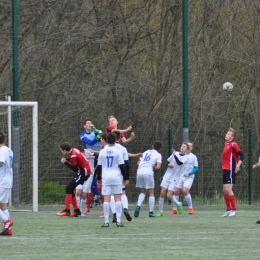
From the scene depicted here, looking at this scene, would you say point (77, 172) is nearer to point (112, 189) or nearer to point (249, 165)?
point (112, 189)

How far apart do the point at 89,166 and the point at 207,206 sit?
20.5 feet

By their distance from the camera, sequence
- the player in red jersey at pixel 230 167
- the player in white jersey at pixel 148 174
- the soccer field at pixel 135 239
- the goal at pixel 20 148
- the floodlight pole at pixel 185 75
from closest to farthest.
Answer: the soccer field at pixel 135 239
the player in white jersey at pixel 148 174
the player in red jersey at pixel 230 167
the goal at pixel 20 148
the floodlight pole at pixel 185 75

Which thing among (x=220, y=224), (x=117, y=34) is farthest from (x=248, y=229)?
(x=117, y=34)

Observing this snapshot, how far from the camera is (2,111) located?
20469mm

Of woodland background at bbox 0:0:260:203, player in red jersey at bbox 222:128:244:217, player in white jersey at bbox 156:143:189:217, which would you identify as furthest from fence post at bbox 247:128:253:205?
player in red jersey at bbox 222:128:244:217

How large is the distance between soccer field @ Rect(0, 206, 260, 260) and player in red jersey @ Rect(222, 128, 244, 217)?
2.79 ft

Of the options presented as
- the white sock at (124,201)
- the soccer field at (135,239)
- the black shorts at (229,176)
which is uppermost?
the black shorts at (229,176)

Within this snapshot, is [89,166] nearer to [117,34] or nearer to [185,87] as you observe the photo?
[185,87]

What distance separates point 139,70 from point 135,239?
16272 millimetres

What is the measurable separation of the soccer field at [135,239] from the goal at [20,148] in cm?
322

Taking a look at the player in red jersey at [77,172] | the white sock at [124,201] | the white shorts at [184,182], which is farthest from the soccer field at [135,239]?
the white shorts at [184,182]

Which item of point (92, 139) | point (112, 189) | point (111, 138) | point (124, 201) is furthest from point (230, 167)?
point (111, 138)

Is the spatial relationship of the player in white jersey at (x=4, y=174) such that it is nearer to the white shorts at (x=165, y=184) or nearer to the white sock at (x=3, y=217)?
the white sock at (x=3, y=217)

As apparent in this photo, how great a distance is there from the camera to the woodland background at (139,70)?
2422 centimetres
